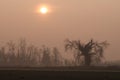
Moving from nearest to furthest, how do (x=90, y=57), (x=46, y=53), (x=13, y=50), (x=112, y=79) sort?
(x=112, y=79) → (x=90, y=57) → (x=13, y=50) → (x=46, y=53)

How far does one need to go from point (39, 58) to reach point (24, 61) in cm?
852

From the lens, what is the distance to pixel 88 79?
27.9 m

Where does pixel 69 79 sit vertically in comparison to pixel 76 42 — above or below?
below

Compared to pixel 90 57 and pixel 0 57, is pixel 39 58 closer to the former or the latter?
pixel 0 57

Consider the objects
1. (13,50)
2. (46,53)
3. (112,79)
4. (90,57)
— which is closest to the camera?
(112,79)

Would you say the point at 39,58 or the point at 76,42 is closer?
the point at 76,42

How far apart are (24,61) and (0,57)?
991 centimetres

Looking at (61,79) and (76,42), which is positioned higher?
(76,42)

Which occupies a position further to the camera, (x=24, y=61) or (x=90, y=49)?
(x=24, y=61)

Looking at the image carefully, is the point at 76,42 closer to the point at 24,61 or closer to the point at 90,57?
the point at 90,57

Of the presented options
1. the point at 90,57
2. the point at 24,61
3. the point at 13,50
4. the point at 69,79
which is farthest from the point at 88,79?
the point at 24,61

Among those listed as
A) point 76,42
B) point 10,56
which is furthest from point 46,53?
point 76,42

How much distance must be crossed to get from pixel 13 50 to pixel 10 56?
21.6ft

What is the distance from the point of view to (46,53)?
133625mm
